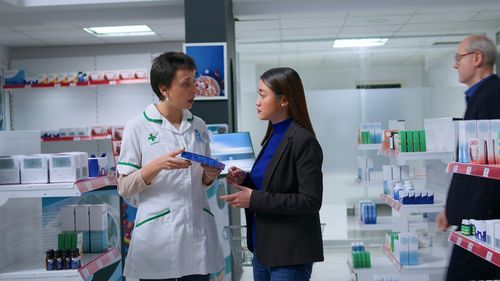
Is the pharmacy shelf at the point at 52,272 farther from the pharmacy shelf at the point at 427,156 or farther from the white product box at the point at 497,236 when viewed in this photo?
the pharmacy shelf at the point at 427,156

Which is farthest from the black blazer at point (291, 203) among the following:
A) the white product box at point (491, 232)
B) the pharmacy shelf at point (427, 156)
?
the pharmacy shelf at point (427, 156)

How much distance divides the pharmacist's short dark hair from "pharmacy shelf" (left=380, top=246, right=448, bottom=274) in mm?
2856

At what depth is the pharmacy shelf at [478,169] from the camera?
7.35ft

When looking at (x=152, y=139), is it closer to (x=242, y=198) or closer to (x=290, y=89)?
(x=242, y=198)

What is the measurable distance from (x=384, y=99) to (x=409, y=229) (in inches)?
160

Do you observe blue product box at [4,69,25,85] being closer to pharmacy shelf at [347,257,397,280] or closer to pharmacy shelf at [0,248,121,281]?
pharmacy shelf at [347,257,397,280]

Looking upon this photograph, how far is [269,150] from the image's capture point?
2248 mm

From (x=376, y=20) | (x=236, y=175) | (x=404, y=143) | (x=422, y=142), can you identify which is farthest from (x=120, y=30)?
(x=236, y=175)

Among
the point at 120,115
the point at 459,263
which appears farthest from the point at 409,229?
the point at 120,115

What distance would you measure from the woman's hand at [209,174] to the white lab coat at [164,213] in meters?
0.03

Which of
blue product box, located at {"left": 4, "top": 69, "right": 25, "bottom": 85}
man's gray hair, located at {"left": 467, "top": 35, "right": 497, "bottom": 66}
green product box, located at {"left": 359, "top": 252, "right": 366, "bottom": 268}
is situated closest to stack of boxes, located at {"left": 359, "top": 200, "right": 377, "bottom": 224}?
green product box, located at {"left": 359, "top": 252, "right": 366, "bottom": 268}

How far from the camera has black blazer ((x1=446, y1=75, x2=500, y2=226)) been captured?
2.70 m

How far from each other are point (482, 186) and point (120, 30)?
6201mm

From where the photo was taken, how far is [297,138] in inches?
83.7
